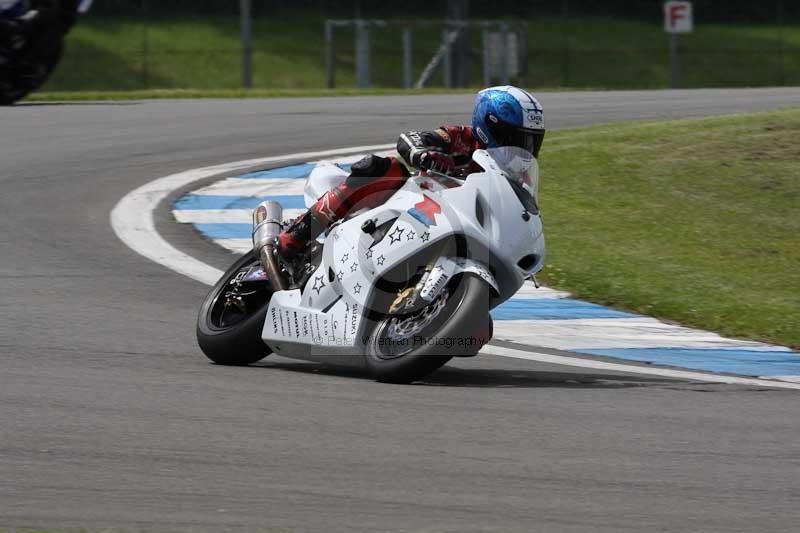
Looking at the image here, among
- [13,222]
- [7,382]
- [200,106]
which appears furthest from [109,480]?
[200,106]

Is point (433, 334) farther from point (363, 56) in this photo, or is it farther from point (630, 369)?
point (363, 56)

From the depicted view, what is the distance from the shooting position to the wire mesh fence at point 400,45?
4138 cm

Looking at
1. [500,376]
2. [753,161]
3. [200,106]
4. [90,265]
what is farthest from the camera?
[200,106]

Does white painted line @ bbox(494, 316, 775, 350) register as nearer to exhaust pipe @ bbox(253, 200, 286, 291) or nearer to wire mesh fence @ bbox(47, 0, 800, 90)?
exhaust pipe @ bbox(253, 200, 286, 291)

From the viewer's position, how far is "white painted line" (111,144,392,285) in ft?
34.2

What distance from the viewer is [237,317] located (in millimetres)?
7898

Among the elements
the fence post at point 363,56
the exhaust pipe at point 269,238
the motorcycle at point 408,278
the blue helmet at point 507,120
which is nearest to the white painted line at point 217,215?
the exhaust pipe at point 269,238

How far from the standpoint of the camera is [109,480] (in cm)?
534

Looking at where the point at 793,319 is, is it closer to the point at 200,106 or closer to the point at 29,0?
the point at 29,0

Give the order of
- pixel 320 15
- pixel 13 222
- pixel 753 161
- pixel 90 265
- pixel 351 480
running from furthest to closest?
pixel 320 15, pixel 753 161, pixel 13 222, pixel 90 265, pixel 351 480

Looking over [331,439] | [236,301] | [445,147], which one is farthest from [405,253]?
[331,439]

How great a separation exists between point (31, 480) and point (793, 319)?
5.39 metres

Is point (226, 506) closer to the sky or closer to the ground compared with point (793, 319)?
closer to the sky

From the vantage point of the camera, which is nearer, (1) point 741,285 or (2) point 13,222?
(1) point 741,285
